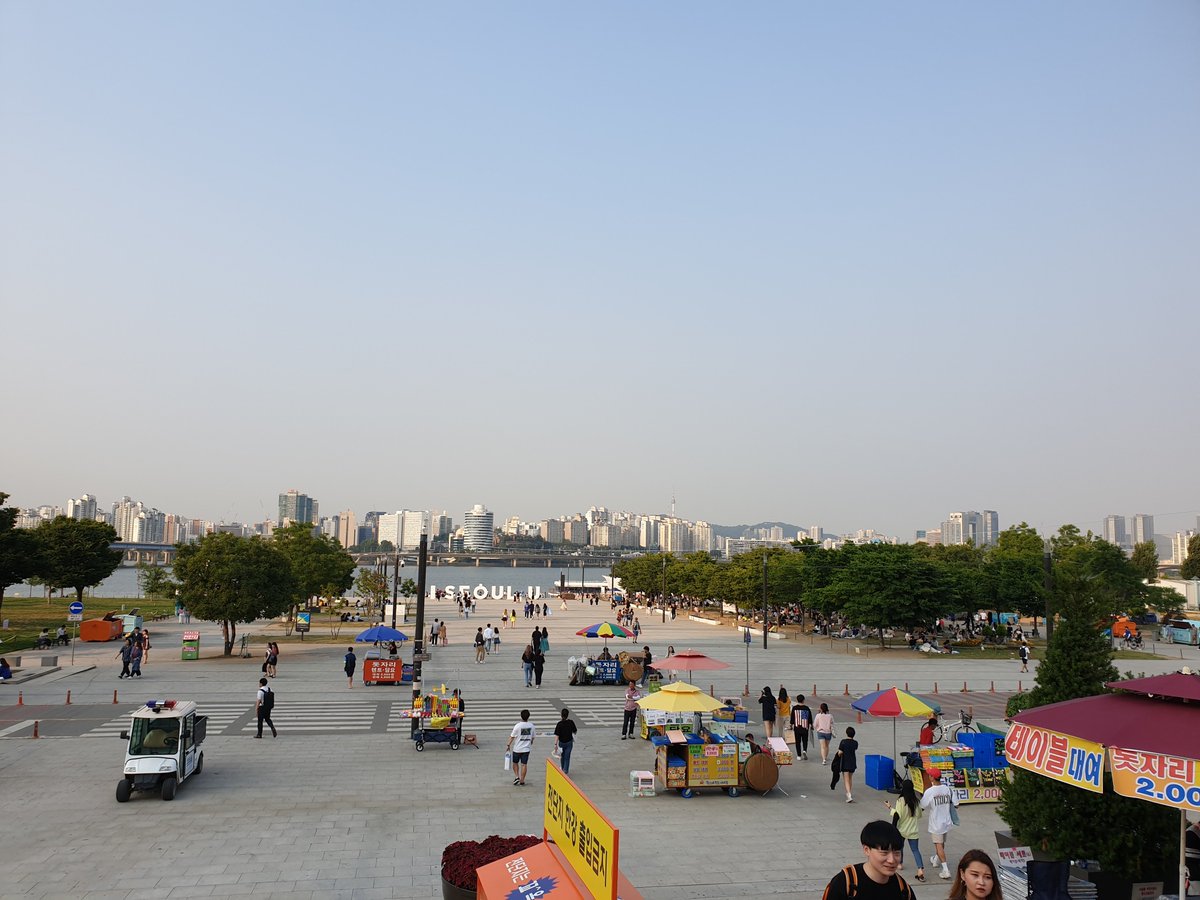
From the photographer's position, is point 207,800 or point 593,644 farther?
point 593,644

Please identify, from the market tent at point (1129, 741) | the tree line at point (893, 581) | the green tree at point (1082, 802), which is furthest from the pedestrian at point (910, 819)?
the tree line at point (893, 581)

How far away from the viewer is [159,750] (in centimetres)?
1574

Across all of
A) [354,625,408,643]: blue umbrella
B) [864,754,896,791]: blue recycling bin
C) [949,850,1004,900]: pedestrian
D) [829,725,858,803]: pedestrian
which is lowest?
[864,754,896,791]: blue recycling bin

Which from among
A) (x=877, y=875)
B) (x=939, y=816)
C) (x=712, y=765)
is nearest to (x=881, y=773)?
(x=712, y=765)

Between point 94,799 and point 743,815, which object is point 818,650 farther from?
point 94,799

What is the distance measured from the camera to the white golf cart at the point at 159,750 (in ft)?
50.5

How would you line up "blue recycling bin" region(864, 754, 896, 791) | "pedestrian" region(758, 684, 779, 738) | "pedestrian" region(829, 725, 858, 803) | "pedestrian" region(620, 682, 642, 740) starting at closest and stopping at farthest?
"pedestrian" region(829, 725, 858, 803)
"blue recycling bin" region(864, 754, 896, 791)
"pedestrian" region(758, 684, 779, 738)
"pedestrian" region(620, 682, 642, 740)

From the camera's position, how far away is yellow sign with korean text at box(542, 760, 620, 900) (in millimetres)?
5406

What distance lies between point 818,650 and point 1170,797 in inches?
1605

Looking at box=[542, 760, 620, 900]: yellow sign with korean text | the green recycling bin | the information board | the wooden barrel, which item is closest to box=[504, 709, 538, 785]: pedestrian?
the information board

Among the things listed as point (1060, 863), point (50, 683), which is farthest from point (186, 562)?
point (1060, 863)

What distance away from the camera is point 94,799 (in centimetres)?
1549

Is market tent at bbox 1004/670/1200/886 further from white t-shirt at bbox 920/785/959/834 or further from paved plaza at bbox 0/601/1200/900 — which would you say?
paved plaza at bbox 0/601/1200/900

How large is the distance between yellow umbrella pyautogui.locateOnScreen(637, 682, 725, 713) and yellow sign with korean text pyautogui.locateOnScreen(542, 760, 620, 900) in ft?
34.0
